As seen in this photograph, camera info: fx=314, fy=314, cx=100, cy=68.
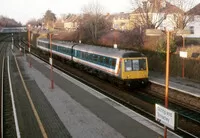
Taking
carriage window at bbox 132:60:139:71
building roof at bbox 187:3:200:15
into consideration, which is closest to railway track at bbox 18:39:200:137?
carriage window at bbox 132:60:139:71

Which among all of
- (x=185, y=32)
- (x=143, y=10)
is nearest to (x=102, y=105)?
(x=185, y=32)

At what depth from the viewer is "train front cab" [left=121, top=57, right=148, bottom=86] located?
22.8 m

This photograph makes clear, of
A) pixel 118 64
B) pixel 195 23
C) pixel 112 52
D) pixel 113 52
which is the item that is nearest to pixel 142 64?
pixel 118 64

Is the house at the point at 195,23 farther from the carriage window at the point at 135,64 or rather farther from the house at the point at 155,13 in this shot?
the carriage window at the point at 135,64

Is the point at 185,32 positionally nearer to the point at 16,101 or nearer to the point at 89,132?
the point at 89,132

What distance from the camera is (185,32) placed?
12.7 meters

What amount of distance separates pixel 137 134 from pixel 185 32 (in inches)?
185

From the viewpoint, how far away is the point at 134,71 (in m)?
23.1

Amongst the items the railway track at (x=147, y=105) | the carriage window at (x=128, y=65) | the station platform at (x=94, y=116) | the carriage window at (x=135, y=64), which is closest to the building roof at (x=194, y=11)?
the railway track at (x=147, y=105)

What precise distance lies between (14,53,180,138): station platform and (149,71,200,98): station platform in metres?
5.06

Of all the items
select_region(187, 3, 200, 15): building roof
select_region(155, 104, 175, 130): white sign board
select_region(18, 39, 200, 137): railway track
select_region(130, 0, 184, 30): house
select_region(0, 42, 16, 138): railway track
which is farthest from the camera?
select_region(187, 3, 200, 15): building roof

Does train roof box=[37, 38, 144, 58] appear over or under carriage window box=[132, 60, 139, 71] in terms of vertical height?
over

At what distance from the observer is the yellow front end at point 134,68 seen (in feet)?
74.9

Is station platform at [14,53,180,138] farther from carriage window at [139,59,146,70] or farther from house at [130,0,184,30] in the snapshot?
house at [130,0,184,30]
